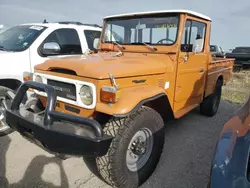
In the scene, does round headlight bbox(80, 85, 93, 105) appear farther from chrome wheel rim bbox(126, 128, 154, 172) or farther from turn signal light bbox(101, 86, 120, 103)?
chrome wheel rim bbox(126, 128, 154, 172)

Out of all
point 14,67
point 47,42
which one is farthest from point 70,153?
point 47,42

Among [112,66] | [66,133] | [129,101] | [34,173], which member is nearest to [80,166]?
[34,173]

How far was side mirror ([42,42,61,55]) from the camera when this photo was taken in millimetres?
4344

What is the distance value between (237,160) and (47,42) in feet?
13.0

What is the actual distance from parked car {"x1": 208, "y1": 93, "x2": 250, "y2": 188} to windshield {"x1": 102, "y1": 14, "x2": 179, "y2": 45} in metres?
2.14

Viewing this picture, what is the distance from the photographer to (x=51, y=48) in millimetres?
4383

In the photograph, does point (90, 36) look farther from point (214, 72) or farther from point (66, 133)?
point (66, 133)

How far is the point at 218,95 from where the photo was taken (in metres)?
5.66

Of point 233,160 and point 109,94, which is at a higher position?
point 109,94

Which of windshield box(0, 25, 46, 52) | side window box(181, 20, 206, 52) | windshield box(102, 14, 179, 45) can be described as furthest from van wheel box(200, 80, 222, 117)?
windshield box(0, 25, 46, 52)

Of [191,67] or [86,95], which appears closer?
[86,95]

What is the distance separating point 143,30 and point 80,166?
7.49ft

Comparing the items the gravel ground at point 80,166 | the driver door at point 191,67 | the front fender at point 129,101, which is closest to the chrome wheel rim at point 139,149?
the gravel ground at point 80,166

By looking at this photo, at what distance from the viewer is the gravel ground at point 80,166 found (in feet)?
9.53
